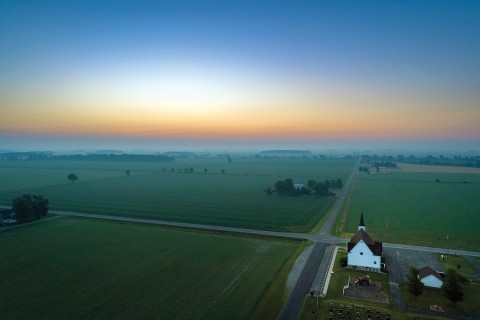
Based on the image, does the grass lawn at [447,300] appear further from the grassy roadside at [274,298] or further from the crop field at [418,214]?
the crop field at [418,214]

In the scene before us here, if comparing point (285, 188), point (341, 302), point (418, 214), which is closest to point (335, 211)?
point (418, 214)

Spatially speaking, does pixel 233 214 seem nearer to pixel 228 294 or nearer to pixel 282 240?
→ pixel 282 240

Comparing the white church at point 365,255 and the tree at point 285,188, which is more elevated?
the tree at point 285,188

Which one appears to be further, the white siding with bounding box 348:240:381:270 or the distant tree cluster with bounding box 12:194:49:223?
the distant tree cluster with bounding box 12:194:49:223

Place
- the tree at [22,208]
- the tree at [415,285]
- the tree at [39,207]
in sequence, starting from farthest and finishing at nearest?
1. the tree at [39,207]
2. the tree at [22,208]
3. the tree at [415,285]

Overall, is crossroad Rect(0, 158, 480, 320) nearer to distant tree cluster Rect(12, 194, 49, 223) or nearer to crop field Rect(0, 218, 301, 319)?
crop field Rect(0, 218, 301, 319)

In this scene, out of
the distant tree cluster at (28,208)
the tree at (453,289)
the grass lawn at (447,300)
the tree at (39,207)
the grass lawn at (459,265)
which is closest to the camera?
the grass lawn at (447,300)

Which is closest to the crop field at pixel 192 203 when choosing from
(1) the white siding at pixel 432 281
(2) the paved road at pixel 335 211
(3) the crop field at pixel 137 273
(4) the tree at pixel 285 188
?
(2) the paved road at pixel 335 211

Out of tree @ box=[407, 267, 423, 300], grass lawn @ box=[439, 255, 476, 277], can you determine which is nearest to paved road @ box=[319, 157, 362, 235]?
grass lawn @ box=[439, 255, 476, 277]
